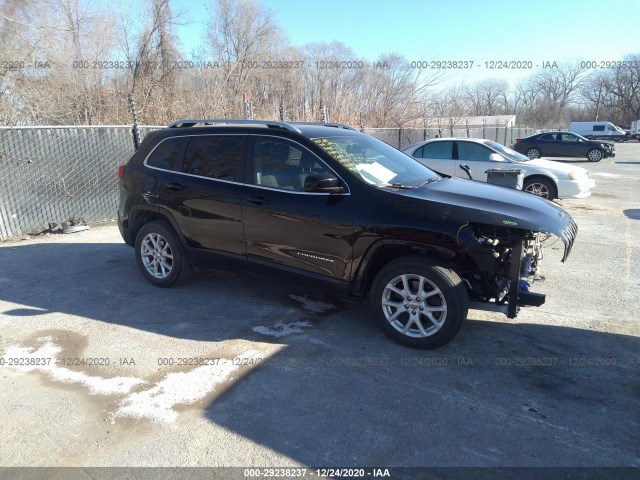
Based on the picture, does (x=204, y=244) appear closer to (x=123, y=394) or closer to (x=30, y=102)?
(x=123, y=394)

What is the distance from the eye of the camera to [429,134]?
2267 cm

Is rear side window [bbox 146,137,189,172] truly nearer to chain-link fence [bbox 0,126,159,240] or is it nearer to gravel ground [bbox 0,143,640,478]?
gravel ground [bbox 0,143,640,478]

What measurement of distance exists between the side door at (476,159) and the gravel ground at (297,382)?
5117mm

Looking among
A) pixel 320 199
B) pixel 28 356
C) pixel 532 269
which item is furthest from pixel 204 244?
pixel 532 269

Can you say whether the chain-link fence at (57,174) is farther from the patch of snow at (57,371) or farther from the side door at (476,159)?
the side door at (476,159)

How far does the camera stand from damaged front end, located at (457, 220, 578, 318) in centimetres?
346

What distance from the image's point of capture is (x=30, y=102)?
11.7 meters

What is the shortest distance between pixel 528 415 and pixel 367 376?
1.15m

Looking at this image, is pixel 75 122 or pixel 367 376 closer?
pixel 367 376

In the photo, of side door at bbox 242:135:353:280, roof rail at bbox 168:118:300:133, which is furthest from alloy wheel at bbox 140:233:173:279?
roof rail at bbox 168:118:300:133

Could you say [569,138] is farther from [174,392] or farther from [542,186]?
[174,392]

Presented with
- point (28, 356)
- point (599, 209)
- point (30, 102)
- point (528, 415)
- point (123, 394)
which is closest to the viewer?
point (528, 415)

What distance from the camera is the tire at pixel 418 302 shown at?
3545mm

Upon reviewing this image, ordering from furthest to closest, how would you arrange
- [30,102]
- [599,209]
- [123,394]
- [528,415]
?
[30,102], [599,209], [123,394], [528,415]
